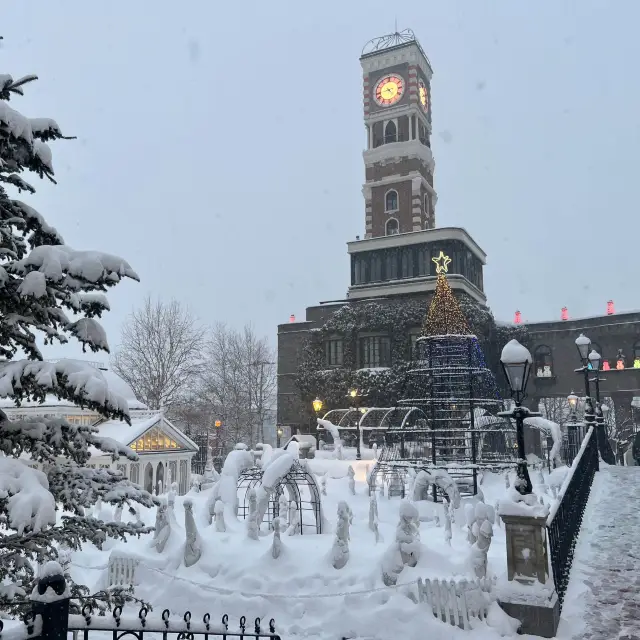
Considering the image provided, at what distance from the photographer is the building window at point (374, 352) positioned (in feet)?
136

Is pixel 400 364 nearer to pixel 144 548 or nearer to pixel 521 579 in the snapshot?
pixel 144 548

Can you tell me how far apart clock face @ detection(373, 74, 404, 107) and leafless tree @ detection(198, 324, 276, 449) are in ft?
77.6

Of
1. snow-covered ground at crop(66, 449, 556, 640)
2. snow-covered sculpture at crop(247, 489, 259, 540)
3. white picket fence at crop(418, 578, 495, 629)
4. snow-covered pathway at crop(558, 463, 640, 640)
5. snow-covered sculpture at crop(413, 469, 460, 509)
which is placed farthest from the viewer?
snow-covered sculpture at crop(413, 469, 460, 509)

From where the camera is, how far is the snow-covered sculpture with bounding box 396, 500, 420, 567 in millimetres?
10234

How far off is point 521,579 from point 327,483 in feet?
50.7

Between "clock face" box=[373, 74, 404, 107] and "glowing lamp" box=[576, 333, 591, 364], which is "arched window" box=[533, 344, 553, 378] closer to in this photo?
"clock face" box=[373, 74, 404, 107]

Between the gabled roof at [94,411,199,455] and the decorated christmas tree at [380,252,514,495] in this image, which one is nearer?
the decorated christmas tree at [380,252,514,495]

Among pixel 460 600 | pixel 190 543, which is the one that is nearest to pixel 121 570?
pixel 190 543

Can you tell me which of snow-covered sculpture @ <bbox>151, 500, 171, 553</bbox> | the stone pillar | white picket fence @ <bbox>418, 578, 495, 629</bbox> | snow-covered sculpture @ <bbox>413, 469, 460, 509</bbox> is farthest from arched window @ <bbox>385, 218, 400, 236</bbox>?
the stone pillar

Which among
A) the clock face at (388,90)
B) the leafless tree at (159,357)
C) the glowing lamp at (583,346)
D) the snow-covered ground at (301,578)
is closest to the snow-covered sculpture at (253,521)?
the snow-covered ground at (301,578)

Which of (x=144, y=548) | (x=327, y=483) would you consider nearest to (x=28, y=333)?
(x=144, y=548)

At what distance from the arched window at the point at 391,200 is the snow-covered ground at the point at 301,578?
37921mm

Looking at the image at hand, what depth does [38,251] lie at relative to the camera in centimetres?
410

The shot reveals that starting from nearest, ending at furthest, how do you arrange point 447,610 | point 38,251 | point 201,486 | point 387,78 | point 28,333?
1. point 38,251
2. point 28,333
3. point 447,610
4. point 201,486
5. point 387,78
